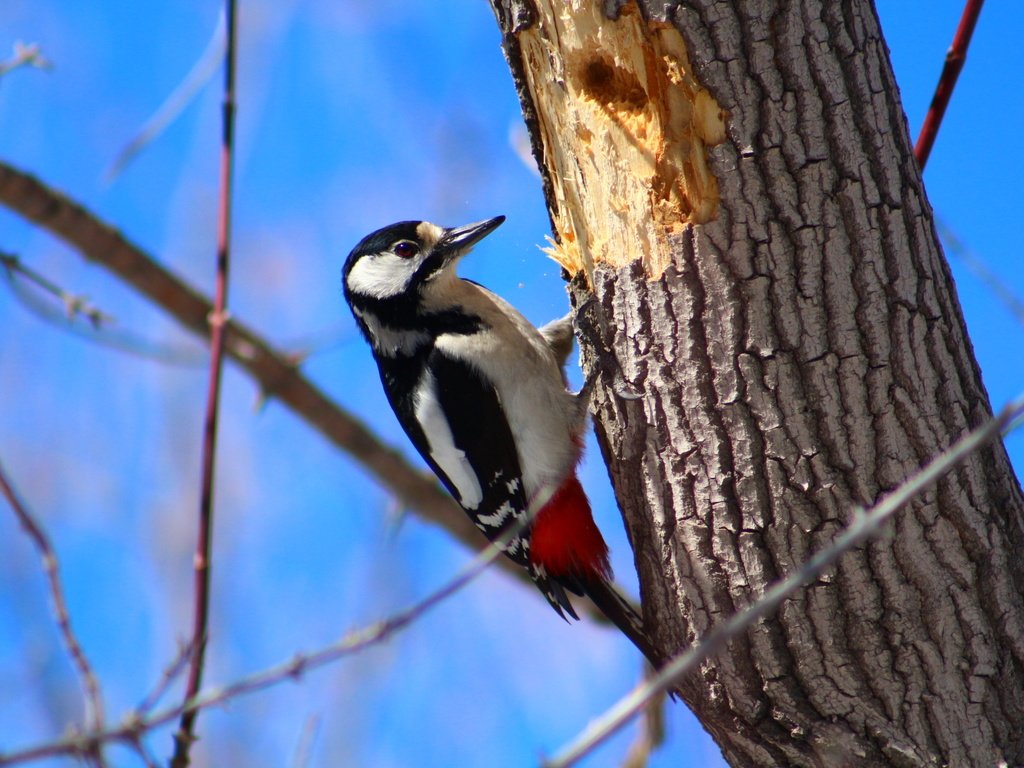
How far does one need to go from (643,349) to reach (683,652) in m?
0.83

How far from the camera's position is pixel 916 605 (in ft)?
8.50

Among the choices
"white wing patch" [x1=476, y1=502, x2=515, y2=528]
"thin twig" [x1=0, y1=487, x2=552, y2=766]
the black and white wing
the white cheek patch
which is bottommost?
"thin twig" [x1=0, y1=487, x2=552, y2=766]

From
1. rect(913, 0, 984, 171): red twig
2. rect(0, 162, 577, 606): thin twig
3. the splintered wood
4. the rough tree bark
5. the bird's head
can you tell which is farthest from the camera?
rect(0, 162, 577, 606): thin twig

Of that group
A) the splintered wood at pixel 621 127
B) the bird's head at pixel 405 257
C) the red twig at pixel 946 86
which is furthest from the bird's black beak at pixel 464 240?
the red twig at pixel 946 86

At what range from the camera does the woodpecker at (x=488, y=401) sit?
3639mm

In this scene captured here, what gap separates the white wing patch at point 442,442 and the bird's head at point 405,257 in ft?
1.29

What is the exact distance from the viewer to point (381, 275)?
4039 mm

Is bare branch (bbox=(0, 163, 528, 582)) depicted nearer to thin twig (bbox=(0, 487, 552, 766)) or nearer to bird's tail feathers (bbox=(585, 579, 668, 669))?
bird's tail feathers (bbox=(585, 579, 668, 669))

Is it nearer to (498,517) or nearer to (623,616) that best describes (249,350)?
(498,517)

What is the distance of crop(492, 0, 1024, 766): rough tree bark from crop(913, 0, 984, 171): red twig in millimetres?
422

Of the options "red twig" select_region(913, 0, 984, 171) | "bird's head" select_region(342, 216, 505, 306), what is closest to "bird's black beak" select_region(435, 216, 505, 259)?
"bird's head" select_region(342, 216, 505, 306)

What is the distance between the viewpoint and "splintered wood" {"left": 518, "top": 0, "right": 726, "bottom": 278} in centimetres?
265

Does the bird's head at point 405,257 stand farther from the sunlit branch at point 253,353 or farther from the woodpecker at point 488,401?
the sunlit branch at point 253,353

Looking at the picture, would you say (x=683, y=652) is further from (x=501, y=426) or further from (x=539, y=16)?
(x=539, y=16)
